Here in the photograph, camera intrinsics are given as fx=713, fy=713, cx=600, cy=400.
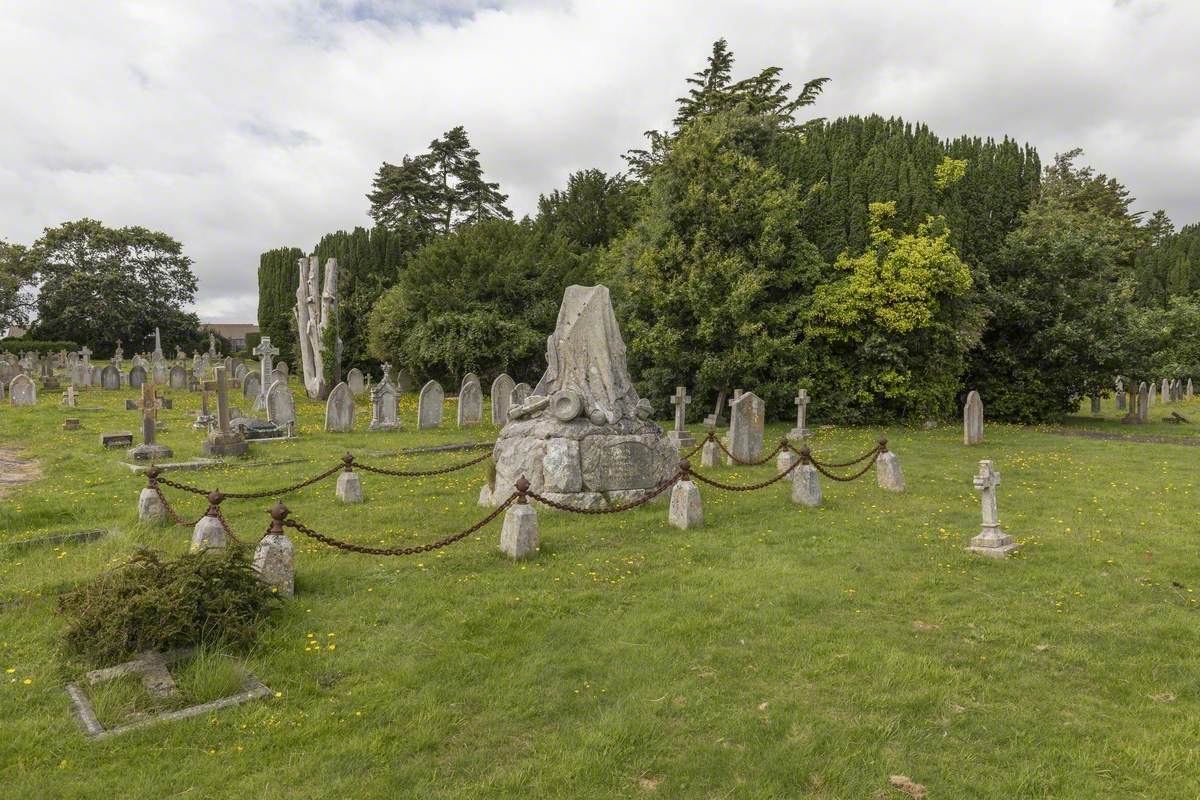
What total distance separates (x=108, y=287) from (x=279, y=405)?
40.0 metres

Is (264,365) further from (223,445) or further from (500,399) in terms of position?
(223,445)

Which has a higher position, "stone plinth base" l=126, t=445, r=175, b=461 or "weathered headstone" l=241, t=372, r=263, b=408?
"weathered headstone" l=241, t=372, r=263, b=408

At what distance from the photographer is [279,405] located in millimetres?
19047

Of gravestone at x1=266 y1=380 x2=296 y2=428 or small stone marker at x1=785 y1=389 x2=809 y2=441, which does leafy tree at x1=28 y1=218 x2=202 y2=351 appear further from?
small stone marker at x1=785 y1=389 x2=809 y2=441

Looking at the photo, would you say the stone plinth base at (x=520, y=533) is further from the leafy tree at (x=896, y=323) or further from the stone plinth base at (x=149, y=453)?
the leafy tree at (x=896, y=323)

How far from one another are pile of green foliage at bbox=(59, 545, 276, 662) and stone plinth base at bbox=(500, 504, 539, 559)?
8.99 feet

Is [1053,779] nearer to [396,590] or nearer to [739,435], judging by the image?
[396,590]

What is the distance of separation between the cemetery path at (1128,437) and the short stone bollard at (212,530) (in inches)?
836

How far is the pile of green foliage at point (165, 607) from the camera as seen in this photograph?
5336mm

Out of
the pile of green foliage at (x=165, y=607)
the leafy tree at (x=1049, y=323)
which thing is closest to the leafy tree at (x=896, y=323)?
the leafy tree at (x=1049, y=323)

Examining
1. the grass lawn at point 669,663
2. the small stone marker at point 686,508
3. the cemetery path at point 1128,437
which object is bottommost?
the grass lawn at point 669,663

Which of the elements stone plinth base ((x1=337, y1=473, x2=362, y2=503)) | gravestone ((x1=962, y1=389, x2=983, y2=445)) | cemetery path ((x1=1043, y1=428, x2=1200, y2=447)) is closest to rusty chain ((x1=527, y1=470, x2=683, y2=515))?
stone plinth base ((x1=337, y1=473, x2=362, y2=503))

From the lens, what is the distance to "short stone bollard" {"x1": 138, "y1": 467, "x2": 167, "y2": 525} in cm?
919

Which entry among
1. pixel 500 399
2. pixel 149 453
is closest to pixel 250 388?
pixel 500 399
